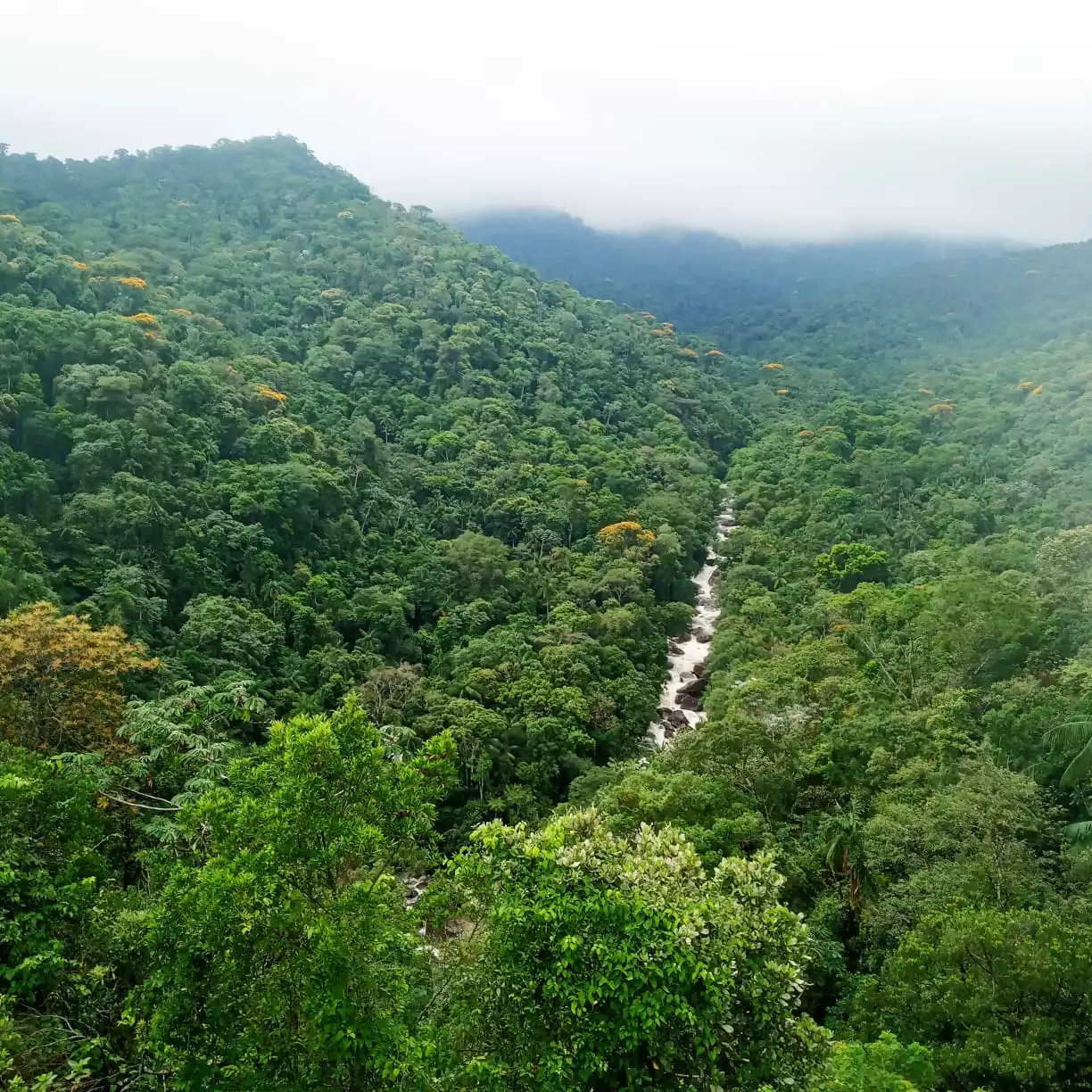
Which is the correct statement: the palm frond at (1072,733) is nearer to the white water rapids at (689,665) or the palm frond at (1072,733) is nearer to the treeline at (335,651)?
the treeline at (335,651)

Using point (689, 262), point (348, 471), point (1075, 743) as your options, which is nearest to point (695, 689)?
point (1075, 743)

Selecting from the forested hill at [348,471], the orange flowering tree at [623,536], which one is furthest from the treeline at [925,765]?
the forested hill at [348,471]

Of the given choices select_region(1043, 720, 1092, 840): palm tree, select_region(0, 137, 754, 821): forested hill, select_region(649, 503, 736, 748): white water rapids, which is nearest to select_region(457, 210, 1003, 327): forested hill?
select_region(0, 137, 754, 821): forested hill

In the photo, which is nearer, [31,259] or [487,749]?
[487,749]

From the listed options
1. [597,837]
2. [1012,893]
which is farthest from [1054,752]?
[597,837]

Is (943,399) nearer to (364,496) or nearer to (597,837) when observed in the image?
(364,496)

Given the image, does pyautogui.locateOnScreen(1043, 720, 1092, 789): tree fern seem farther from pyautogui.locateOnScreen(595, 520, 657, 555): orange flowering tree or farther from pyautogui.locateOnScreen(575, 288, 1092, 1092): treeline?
pyautogui.locateOnScreen(595, 520, 657, 555): orange flowering tree

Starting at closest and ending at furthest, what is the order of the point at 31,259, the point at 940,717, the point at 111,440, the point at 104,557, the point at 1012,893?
the point at 1012,893, the point at 940,717, the point at 104,557, the point at 111,440, the point at 31,259

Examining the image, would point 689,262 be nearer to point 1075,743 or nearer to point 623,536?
point 623,536
